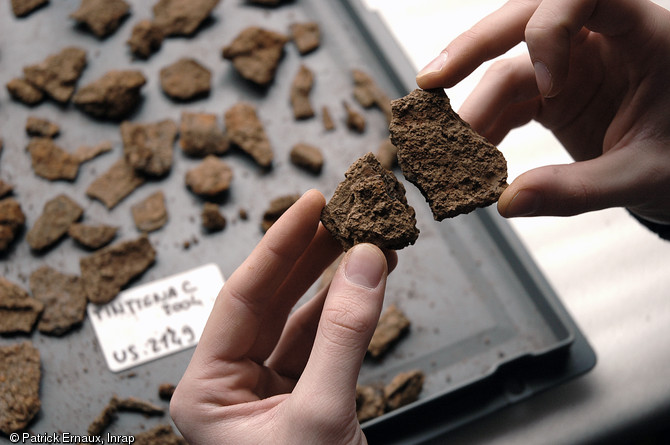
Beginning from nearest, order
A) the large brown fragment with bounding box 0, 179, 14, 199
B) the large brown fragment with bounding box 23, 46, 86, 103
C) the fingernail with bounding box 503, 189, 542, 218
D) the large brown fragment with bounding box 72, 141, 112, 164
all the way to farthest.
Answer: the fingernail with bounding box 503, 189, 542, 218, the large brown fragment with bounding box 0, 179, 14, 199, the large brown fragment with bounding box 72, 141, 112, 164, the large brown fragment with bounding box 23, 46, 86, 103

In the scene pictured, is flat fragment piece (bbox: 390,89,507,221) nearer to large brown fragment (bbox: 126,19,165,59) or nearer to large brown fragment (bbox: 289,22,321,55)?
large brown fragment (bbox: 289,22,321,55)

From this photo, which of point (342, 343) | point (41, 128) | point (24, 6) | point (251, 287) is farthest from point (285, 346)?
point (24, 6)

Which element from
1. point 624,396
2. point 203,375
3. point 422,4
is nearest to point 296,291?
point 203,375

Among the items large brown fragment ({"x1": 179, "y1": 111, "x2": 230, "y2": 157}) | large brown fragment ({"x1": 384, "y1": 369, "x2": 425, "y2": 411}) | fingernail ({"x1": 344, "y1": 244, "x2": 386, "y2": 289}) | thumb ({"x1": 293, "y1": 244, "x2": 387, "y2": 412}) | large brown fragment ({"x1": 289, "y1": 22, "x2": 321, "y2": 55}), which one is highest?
fingernail ({"x1": 344, "y1": 244, "x2": 386, "y2": 289})

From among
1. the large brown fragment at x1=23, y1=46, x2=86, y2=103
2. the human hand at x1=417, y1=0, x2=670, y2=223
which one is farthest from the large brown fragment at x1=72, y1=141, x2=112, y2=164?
the human hand at x1=417, y1=0, x2=670, y2=223

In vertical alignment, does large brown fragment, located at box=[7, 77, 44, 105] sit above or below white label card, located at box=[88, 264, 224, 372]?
above

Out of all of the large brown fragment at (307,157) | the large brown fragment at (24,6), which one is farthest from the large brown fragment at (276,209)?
the large brown fragment at (24,6)

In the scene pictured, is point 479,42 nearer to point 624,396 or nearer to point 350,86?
point 350,86
